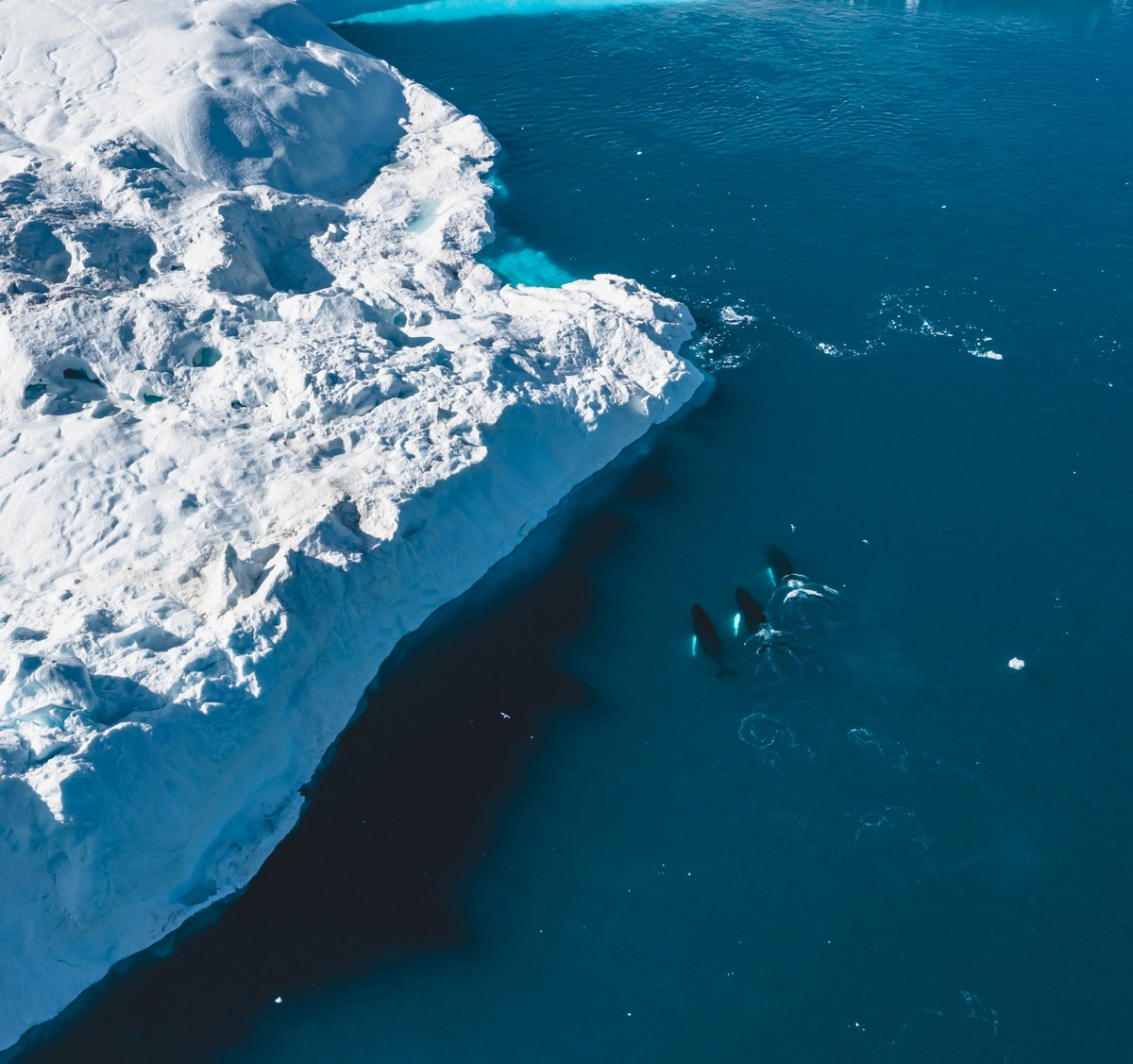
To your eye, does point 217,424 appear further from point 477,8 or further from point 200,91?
point 477,8

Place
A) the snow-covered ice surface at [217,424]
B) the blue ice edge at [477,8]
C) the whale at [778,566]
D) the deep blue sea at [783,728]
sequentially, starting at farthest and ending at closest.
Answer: the blue ice edge at [477,8] → the whale at [778,566] → the snow-covered ice surface at [217,424] → the deep blue sea at [783,728]

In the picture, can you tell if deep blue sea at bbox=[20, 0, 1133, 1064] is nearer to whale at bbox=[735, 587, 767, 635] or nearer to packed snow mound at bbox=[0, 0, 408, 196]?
whale at bbox=[735, 587, 767, 635]

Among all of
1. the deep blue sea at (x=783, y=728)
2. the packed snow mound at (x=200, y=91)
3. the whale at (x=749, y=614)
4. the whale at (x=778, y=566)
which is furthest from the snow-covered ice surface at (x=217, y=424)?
the whale at (x=749, y=614)

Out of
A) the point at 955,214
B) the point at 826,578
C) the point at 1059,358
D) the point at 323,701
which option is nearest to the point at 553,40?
the point at 955,214

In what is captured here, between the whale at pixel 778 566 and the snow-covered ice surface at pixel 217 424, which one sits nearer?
the snow-covered ice surface at pixel 217 424

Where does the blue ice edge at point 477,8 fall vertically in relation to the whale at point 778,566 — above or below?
above

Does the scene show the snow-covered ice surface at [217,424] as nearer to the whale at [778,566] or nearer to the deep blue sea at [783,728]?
the deep blue sea at [783,728]
